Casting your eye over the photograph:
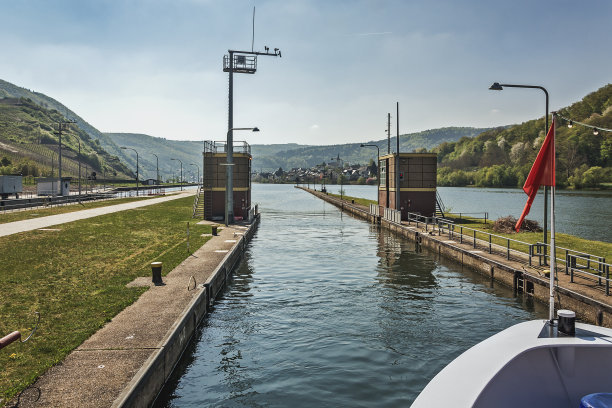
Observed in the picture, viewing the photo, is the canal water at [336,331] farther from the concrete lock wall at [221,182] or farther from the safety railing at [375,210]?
the safety railing at [375,210]

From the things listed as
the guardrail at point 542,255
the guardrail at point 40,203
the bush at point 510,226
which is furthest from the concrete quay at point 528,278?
the guardrail at point 40,203

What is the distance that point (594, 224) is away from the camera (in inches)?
2148

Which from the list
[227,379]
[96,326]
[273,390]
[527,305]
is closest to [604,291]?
[527,305]

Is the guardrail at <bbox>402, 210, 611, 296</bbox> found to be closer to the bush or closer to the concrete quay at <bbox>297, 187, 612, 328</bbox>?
the concrete quay at <bbox>297, 187, 612, 328</bbox>

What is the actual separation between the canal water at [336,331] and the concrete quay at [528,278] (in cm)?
67

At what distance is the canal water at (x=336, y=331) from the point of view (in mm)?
10562

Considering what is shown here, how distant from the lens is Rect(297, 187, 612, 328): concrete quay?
14675 millimetres

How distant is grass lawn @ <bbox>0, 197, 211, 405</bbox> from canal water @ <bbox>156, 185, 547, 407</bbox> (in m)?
2.93

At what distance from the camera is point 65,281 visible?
655 inches

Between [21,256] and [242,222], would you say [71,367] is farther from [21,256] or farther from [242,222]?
[242,222]

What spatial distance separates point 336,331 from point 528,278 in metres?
10.1

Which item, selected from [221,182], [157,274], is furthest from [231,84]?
[157,274]

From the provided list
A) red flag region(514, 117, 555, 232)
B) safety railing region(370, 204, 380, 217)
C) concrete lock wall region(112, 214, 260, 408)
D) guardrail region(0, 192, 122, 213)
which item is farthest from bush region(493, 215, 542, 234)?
guardrail region(0, 192, 122, 213)

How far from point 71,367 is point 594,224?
6244 centimetres
